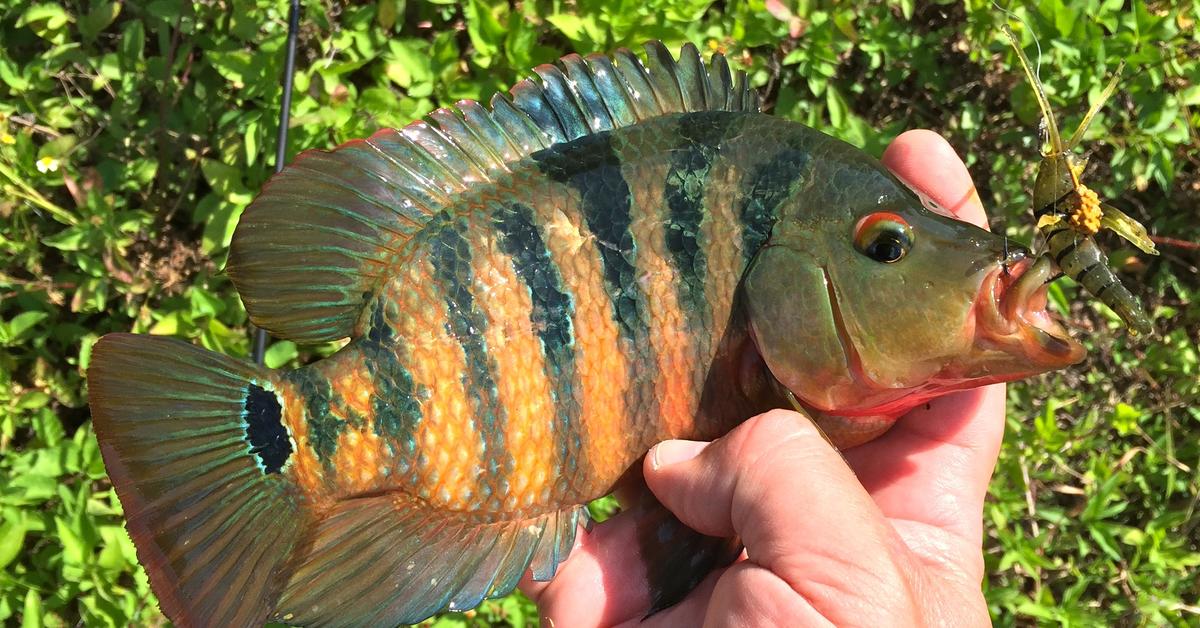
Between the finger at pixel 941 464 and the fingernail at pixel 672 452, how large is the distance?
0.61 metres

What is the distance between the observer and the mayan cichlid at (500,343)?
1.71m

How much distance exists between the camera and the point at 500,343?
1.75m

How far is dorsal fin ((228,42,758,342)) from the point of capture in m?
1.81

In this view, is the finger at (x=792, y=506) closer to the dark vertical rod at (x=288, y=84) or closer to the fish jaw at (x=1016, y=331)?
the fish jaw at (x=1016, y=331)

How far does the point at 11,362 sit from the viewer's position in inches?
118

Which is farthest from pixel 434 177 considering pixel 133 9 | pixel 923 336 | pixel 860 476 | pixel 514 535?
pixel 133 9

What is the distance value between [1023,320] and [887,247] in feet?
0.93

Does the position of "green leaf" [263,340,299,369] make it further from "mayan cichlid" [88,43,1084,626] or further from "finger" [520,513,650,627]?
"finger" [520,513,650,627]

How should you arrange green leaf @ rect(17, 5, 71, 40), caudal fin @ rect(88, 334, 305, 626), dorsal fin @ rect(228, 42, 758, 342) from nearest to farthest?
caudal fin @ rect(88, 334, 305, 626) → dorsal fin @ rect(228, 42, 758, 342) → green leaf @ rect(17, 5, 71, 40)

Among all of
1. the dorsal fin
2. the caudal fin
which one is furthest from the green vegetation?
the caudal fin

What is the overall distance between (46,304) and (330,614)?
196cm

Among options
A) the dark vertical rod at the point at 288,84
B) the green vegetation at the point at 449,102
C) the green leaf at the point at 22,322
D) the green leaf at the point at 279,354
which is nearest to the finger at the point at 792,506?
the green vegetation at the point at 449,102

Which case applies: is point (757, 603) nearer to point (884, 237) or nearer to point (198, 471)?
point (884, 237)

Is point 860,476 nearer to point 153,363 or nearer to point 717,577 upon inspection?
point 717,577
